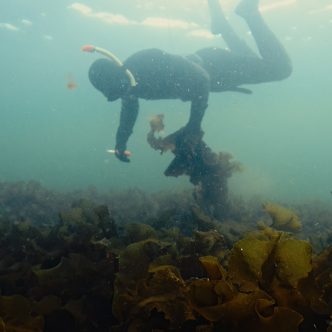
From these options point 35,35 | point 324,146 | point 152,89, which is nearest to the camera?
point 152,89

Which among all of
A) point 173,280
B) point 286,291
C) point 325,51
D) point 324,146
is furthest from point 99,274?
point 324,146

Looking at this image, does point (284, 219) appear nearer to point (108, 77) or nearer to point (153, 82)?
point (108, 77)

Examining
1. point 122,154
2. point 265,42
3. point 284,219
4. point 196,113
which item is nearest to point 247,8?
point 265,42

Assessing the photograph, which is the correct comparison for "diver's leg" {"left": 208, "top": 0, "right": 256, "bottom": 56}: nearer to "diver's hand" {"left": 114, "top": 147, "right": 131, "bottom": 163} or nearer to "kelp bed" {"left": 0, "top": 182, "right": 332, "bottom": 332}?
"diver's hand" {"left": 114, "top": 147, "right": 131, "bottom": 163}

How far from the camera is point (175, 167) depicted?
258 inches

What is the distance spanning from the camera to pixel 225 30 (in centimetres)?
1020

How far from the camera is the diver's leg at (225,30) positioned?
10.1 m

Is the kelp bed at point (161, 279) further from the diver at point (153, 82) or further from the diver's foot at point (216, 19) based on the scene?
the diver's foot at point (216, 19)

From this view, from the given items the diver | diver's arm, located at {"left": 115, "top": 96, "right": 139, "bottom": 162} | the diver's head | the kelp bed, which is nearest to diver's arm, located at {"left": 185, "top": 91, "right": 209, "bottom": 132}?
the diver

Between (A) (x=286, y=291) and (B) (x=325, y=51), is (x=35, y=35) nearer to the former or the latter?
(B) (x=325, y=51)

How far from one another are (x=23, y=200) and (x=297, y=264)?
7619 mm

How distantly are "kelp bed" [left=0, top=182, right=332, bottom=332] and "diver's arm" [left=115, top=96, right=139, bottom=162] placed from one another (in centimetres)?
377

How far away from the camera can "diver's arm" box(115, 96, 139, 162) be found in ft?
22.3

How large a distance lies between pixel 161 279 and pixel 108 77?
5.17 metres
